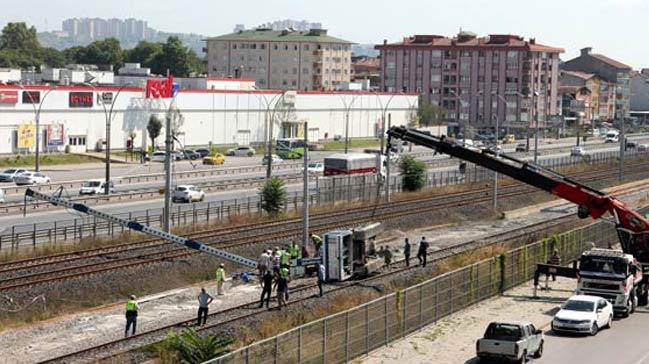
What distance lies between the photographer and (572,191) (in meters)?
44.6

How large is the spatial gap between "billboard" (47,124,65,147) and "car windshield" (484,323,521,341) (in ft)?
233

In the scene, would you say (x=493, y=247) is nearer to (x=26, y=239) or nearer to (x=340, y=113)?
(x=26, y=239)

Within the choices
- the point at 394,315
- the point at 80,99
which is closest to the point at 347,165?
the point at 80,99

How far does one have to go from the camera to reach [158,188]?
249 ft

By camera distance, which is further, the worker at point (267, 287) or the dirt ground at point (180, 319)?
the worker at point (267, 287)

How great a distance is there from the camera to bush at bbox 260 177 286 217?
204ft

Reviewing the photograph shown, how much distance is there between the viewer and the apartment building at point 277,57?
184 meters

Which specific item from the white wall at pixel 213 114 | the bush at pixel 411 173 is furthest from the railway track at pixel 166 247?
the white wall at pixel 213 114

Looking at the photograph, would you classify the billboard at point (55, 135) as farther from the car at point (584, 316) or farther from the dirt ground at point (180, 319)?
the car at point (584, 316)

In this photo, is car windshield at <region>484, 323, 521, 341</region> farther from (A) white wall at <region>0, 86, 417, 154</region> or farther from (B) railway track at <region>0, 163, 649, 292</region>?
(A) white wall at <region>0, 86, 417, 154</region>

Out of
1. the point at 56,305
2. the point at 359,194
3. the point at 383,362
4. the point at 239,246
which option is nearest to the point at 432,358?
the point at 383,362

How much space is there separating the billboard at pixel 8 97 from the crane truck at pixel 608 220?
5254 cm

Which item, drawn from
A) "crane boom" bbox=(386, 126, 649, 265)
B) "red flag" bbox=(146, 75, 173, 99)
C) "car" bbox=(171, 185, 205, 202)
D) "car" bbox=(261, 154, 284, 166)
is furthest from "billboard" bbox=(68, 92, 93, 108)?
"crane boom" bbox=(386, 126, 649, 265)

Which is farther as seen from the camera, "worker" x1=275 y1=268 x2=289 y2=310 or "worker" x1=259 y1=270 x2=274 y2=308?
"worker" x1=259 y1=270 x2=274 y2=308
